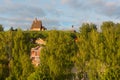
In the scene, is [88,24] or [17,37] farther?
[88,24]

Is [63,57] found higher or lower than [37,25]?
lower

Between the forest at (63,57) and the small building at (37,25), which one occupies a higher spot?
the small building at (37,25)

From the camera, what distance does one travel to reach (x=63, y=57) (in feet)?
118

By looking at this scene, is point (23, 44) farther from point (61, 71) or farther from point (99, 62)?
point (99, 62)

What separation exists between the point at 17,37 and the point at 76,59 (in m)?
6.11

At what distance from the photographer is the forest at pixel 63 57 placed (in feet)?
112

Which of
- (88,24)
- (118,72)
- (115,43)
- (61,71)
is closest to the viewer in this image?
(118,72)

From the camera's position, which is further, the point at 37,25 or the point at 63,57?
the point at 37,25

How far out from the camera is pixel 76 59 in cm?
3603

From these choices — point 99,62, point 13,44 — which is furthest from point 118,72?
point 13,44

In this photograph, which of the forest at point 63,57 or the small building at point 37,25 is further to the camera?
the small building at point 37,25

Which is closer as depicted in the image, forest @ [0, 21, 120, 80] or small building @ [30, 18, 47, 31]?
forest @ [0, 21, 120, 80]

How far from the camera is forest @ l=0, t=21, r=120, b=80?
112 ft

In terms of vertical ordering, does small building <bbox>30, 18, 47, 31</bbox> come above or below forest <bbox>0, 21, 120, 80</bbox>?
above
